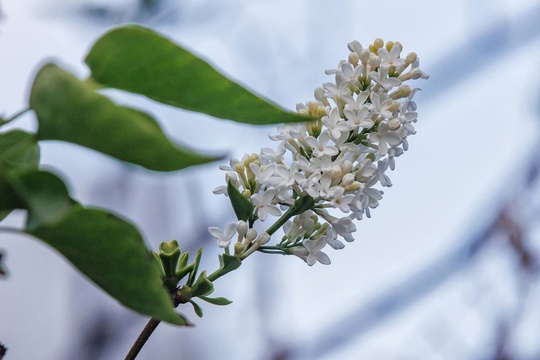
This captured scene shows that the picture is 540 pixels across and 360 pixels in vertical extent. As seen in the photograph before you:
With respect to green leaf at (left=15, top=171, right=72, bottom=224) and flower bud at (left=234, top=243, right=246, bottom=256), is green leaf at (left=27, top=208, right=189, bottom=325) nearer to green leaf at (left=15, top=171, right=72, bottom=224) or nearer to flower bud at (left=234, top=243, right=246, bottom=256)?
green leaf at (left=15, top=171, right=72, bottom=224)

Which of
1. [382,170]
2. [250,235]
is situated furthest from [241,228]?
[382,170]

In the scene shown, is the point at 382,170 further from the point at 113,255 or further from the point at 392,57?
the point at 113,255

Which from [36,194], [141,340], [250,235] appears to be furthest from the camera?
[250,235]

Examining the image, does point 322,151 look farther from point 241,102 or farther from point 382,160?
point 241,102

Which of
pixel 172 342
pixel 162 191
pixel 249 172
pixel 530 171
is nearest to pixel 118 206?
pixel 162 191

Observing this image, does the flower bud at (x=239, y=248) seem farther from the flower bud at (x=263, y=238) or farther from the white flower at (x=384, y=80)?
the white flower at (x=384, y=80)

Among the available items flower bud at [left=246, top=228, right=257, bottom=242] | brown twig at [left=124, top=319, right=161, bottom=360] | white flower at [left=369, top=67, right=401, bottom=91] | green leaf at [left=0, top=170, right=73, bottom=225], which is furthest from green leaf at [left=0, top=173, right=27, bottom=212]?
white flower at [left=369, top=67, right=401, bottom=91]

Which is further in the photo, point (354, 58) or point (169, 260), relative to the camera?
point (354, 58)
